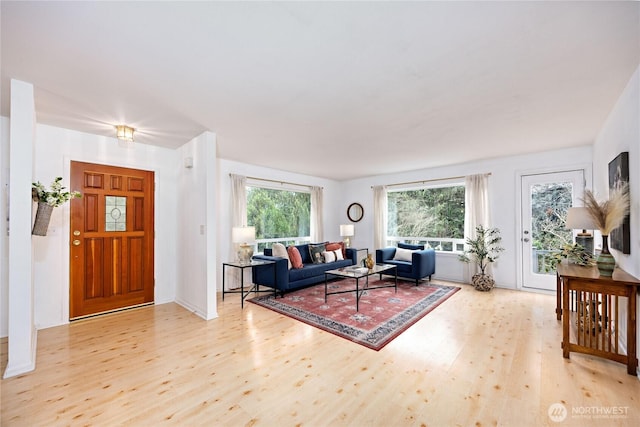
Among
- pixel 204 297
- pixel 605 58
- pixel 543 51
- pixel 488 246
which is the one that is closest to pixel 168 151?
pixel 204 297

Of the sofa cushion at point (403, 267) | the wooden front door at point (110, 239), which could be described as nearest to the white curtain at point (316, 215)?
the sofa cushion at point (403, 267)

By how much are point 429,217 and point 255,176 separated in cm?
380

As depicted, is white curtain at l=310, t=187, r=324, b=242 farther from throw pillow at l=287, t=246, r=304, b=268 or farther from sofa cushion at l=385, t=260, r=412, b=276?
sofa cushion at l=385, t=260, r=412, b=276

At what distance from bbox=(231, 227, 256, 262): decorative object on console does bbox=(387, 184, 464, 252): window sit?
3.51 metres

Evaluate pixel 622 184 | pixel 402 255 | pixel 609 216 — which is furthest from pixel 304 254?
pixel 622 184

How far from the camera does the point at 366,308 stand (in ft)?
12.4

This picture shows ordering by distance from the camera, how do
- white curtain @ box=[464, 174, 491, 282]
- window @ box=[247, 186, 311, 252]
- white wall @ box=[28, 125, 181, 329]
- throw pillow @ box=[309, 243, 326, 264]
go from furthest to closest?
window @ box=[247, 186, 311, 252], throw pillow @ box=[309, 243, 326, 264], white curtain @ box=[464, 174, 491, 282], white wall @ box=[28, 125, 181, 329]

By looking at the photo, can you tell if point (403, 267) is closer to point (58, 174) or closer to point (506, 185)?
point (506, 185)

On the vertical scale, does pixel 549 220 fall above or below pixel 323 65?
below

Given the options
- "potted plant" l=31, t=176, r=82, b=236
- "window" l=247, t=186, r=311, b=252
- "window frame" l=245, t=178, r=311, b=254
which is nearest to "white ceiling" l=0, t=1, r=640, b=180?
"potted plant" l=31, t=176, r=82, b=236

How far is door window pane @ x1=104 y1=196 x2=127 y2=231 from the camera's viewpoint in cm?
371

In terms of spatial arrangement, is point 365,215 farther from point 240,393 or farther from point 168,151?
point 240,393

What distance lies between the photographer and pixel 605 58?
1.97m

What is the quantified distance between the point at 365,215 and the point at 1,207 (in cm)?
610
